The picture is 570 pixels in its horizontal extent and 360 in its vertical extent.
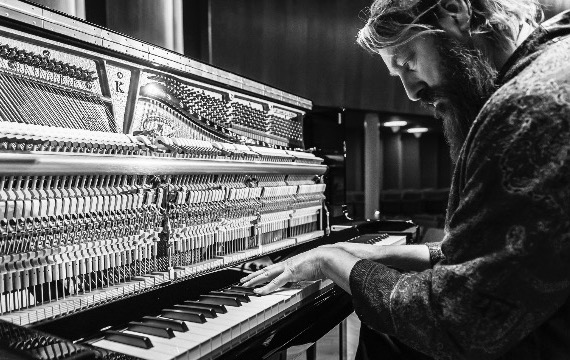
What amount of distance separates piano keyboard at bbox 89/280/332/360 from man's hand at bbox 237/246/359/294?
0.06 meters

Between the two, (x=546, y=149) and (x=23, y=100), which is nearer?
(x=546, y=149)

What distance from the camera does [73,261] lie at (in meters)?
1.56

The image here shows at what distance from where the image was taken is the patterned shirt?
1.05 m

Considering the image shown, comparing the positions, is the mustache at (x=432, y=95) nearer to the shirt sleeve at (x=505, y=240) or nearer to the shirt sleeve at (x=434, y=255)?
the shirt sleeve at (x=505, y=240)

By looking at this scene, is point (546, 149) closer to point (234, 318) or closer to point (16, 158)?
point (234, 318)

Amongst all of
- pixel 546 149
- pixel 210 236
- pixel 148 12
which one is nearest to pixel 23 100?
pixel 210 236

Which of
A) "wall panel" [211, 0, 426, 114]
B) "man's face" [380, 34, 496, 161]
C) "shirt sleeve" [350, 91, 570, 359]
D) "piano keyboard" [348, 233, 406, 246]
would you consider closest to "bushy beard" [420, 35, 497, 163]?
"man's face" [380, 34, 496, 161]

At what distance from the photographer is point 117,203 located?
1.69 metres

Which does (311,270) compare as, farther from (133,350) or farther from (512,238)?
(512,238)

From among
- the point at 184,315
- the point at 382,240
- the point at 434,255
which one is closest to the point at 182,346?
the point at 184,315

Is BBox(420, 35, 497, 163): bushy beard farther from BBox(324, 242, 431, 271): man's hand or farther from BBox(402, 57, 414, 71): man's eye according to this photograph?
BBox(324, 242, 431, 271): man's hand

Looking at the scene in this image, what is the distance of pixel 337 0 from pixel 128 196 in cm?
530

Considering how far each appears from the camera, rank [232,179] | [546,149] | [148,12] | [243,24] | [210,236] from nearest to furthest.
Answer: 1. [546,149]
2. [210,236]
3. [232,179]
4. [148,12]
5. [243,24]

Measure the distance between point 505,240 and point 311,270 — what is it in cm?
79
